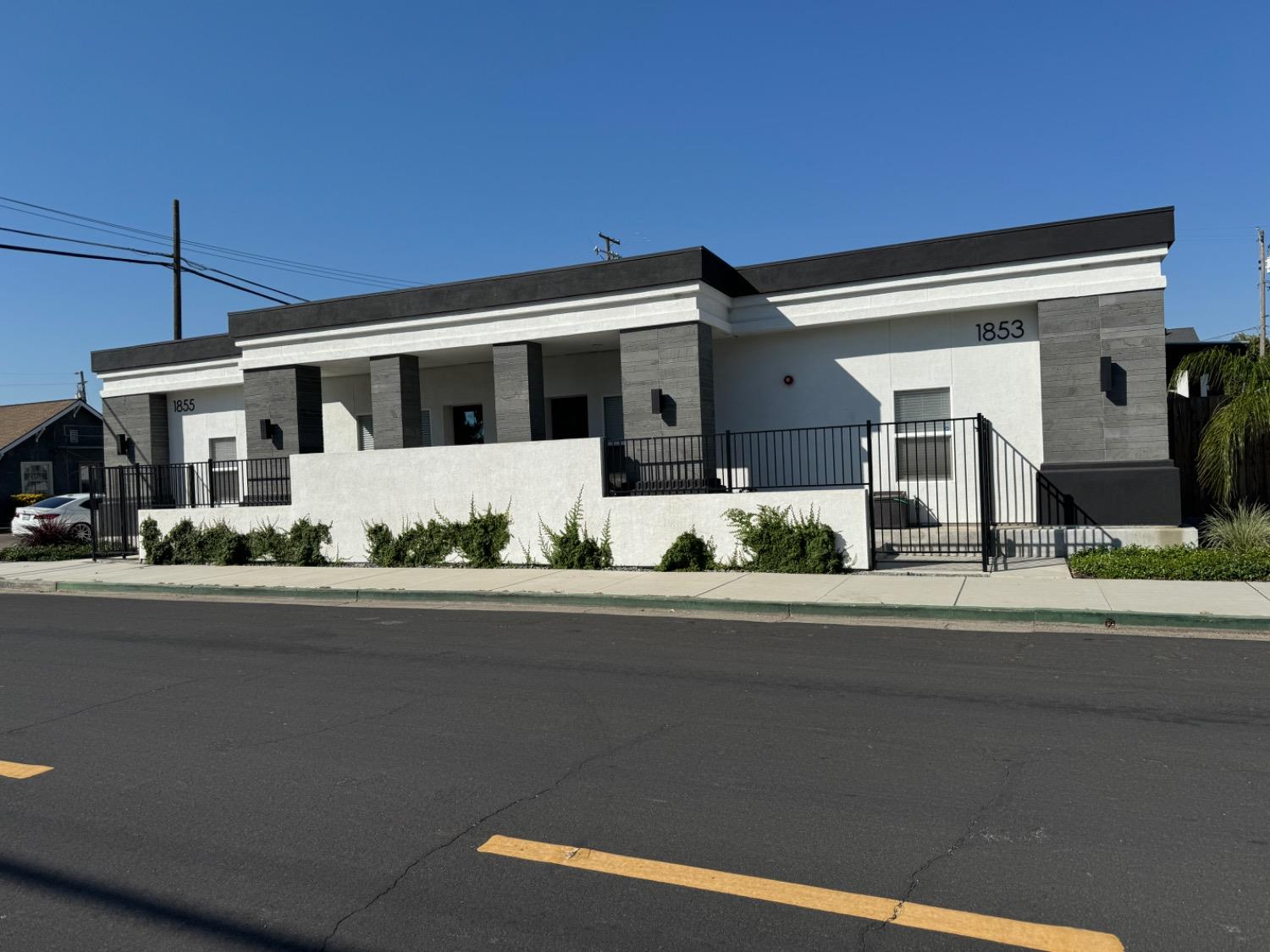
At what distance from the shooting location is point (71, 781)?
17.8 ft

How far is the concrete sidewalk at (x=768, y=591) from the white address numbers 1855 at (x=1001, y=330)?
5449mm

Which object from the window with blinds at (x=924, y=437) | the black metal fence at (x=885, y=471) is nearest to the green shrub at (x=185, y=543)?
the black metal fence at (x=885, y=471)

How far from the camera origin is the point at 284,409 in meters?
20.4

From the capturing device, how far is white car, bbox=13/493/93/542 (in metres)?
25.9

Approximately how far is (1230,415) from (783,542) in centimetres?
694

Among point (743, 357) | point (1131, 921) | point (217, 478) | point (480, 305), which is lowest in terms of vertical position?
point (1131, 921)

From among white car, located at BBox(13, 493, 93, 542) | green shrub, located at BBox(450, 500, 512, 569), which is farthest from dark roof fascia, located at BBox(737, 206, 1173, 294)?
white car, located at BBox(13, 493, 93, 542)

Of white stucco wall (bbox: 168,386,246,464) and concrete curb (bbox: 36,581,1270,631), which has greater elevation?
white stucco wall (bbox: 168,386,246,464)

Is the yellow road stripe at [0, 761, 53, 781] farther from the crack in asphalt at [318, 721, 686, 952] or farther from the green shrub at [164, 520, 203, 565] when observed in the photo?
the green shrub at [164, 520, 203, 565]

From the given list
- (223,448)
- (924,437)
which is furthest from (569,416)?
(223,448)

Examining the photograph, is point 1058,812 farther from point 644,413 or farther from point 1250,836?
point 644,413

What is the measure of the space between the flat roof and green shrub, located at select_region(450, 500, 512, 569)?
4.35 metres

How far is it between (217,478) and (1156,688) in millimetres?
20300

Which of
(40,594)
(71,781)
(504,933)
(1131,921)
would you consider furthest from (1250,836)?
(40,594)
